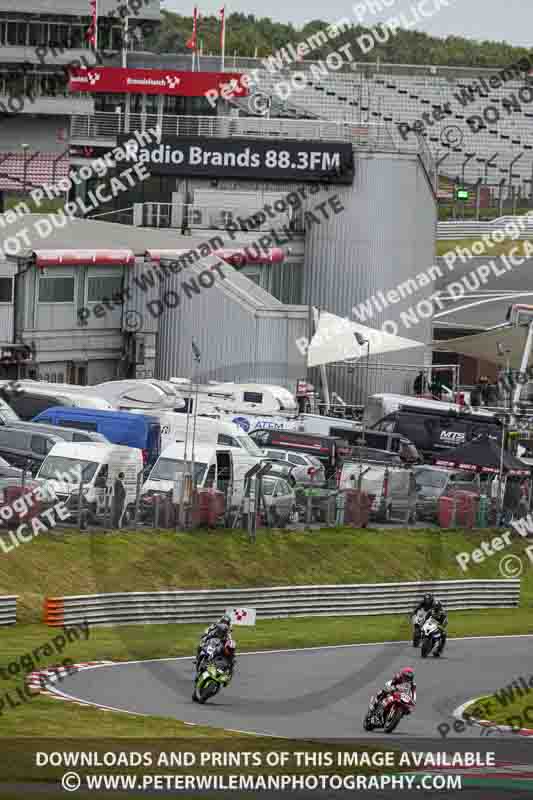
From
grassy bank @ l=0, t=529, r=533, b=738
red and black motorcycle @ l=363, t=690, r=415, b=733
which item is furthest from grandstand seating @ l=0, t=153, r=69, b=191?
red and black motorcycle @ l=363, t=690, r=415, b=733

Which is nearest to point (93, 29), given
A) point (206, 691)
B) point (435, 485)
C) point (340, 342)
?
point (340, 342)

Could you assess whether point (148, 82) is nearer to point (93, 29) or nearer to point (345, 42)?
point (93, 29)

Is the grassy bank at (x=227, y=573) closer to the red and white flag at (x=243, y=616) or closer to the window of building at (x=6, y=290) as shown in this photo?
the red and white flag at (x=243, y=616)

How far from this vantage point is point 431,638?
30953 millimetres

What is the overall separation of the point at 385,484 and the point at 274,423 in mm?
5413

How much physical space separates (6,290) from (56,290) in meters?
1.98

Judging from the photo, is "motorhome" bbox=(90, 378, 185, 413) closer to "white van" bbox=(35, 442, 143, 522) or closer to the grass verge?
"white van" bbox=(35, 442, 143, 522)

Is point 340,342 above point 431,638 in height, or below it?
above

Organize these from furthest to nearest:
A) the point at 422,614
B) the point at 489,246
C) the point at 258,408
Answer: the point at 489,246, the point at 258,408, the point at 422,614

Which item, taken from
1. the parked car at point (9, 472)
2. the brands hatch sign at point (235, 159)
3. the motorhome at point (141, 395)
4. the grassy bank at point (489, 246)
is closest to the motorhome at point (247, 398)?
the motorhome at point (141, 395)

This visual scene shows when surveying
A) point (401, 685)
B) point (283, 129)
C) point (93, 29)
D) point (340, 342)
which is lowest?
point (401, 685)

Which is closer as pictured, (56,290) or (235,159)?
(56,290)

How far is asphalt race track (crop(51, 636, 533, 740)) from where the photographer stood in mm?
23688

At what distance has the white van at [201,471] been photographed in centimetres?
3562
